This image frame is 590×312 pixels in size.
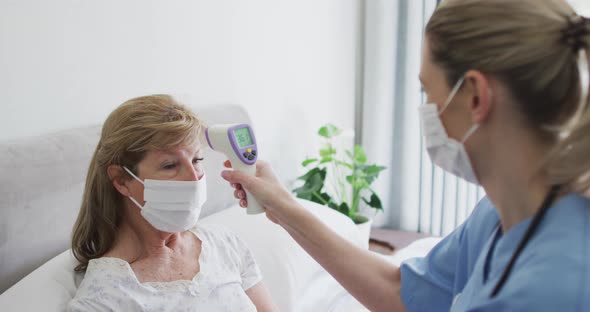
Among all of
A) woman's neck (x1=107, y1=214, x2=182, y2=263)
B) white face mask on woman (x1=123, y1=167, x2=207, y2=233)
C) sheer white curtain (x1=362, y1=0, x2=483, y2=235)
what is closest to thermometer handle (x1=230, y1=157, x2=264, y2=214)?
white face mask on woman (x1=123, y1=167, x2=207, y2=233)

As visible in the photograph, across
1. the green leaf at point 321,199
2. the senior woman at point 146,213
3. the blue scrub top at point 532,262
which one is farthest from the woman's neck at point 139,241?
the green leaf at point 321,199

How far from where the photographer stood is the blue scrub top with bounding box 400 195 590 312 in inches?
32.0

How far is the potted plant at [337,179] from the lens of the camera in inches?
107

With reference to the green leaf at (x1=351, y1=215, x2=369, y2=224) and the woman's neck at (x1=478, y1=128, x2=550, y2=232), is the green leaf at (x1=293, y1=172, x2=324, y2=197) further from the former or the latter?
the woman's neck at (x1=478, y1=128, x2=550, y2=232)

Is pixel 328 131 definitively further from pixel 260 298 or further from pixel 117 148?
pixel 117 148

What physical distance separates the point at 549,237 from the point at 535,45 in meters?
0.29

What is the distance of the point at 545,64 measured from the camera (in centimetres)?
87

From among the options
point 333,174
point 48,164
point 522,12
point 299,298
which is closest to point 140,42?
point 48,164

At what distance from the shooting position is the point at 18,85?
1.45m

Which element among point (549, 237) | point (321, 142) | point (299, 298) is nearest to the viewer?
point (549, 237)

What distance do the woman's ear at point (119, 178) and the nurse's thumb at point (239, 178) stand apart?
0.26m

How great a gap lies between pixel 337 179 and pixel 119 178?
2017 millimetres

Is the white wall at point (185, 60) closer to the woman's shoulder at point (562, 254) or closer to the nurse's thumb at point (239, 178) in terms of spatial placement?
the nurse's thumb at point (239, 178)

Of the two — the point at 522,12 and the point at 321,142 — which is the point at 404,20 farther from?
the point at 522,12
